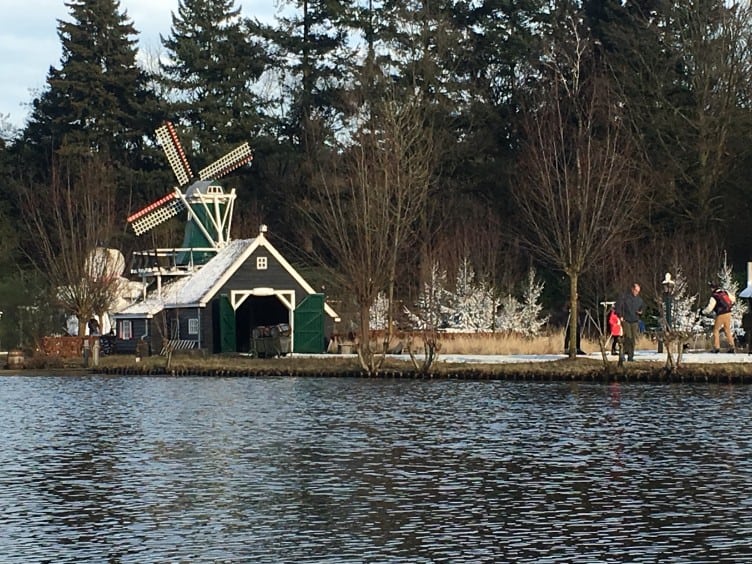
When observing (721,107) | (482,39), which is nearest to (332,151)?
(482,39)

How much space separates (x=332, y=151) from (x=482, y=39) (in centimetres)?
1015

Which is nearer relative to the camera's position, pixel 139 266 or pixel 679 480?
pixel 679 480

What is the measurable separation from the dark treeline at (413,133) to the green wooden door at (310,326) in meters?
1.46

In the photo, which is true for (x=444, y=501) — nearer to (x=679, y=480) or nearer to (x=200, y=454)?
(x=679, y=480)

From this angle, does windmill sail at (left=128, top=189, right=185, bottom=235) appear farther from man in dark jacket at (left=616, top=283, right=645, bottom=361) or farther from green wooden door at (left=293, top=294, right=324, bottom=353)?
man in dark jacket at (left=616, top=283, right=645, bottom=361)

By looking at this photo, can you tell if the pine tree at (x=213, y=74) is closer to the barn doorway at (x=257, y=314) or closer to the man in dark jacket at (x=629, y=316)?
the barn doorway at (x=257, y=314)

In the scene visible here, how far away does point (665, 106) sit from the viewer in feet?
226

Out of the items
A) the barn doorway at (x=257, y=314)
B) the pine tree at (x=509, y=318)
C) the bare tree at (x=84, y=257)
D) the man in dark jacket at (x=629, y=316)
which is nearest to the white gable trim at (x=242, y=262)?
the barn doorway at (x=257, y=314)

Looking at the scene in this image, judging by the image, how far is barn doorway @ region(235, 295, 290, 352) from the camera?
207 ft

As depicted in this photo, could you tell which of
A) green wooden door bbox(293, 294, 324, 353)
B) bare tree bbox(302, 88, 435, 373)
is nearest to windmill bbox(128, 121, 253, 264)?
bare tree bbox(302, 88, 435, 373)

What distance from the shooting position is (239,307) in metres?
63.5

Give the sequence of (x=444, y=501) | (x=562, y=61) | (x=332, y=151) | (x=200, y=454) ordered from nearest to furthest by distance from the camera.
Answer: (x=444, y=501), (x=200, y=454), (x=562, y=61), (x=332, y=151)

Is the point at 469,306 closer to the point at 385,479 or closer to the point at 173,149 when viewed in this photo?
the point at 173,149

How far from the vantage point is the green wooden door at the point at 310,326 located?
59.4m
